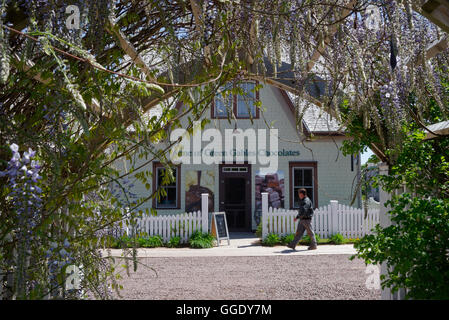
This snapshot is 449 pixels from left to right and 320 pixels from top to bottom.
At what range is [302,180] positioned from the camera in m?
13.9

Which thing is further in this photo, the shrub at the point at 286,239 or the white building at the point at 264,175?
the white building at the point at 264,175

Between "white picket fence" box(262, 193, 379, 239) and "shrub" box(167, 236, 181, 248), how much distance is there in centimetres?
240

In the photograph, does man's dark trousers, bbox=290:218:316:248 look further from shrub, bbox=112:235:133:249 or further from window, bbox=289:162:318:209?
shrub, bbox=112:235:133:249

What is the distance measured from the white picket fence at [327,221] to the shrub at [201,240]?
1.59 metres

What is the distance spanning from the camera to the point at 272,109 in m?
13.9

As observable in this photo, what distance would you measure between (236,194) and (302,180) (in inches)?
88.8

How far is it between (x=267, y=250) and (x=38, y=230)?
28.7 feet

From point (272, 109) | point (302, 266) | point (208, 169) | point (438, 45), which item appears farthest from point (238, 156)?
point (438, 45)

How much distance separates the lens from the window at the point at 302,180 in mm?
13703

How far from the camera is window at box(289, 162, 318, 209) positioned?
13703mm

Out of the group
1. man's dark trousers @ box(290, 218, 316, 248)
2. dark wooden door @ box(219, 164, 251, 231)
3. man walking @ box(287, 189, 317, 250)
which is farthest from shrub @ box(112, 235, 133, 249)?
dark wooden door @ box(219, 164, 251, 231)
